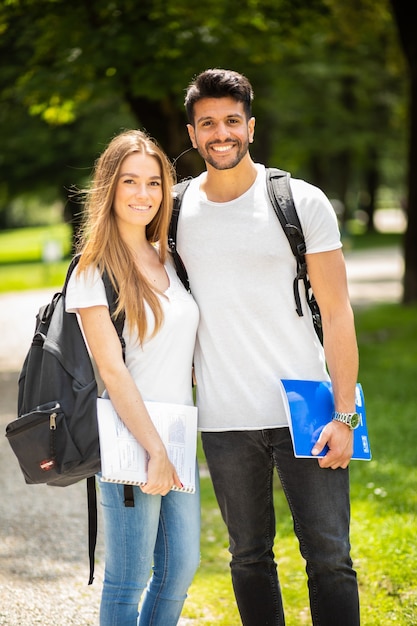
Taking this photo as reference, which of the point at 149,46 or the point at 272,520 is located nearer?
the point at 272,520

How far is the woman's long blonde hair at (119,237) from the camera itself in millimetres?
2941

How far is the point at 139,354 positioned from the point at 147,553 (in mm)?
664

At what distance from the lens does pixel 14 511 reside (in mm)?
5895

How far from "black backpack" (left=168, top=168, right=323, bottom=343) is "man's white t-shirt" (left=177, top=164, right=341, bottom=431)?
2cm

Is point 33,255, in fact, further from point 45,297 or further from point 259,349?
point 259,349

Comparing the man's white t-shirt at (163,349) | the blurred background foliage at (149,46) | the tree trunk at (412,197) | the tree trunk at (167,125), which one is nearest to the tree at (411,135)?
the tree trunk at (412,197)

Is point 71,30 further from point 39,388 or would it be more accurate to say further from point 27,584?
point 39,388

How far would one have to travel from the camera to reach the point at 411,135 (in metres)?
13.3

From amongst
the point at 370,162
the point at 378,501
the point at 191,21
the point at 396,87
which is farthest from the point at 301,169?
the point at 378,501

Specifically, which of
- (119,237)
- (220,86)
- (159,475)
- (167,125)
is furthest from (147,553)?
(167,125)

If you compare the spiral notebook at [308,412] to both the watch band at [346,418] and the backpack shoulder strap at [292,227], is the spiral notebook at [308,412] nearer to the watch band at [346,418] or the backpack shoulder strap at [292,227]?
the watch band at [346,418]


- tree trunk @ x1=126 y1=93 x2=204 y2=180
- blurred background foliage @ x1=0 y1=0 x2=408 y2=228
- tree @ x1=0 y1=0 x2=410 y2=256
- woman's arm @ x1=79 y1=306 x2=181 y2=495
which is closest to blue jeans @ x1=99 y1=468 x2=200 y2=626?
woman's arm @ x1=79 y1=306 x2=181 y2=495

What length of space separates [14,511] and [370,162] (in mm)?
34927

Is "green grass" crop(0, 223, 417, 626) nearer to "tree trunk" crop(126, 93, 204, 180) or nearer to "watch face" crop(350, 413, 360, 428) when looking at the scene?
"watch face" crop(350, 413, 360, 428)
